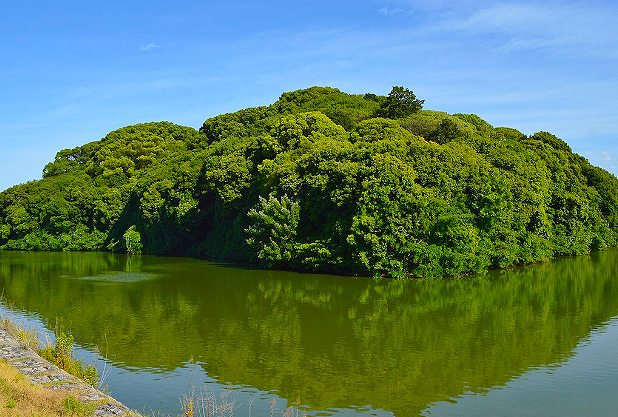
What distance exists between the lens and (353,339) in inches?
800

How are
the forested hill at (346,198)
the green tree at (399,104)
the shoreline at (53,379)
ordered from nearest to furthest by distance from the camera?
the shoreline at (53,379), the forested hill at (346,198), the green tree at (399,104)

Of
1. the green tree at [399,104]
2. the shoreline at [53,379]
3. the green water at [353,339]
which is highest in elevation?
the green tree at [399,104]

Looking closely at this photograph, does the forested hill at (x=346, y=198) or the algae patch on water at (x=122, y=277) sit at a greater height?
the forested hill at (x=346, y=198)

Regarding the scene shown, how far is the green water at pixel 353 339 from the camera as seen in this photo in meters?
14.4

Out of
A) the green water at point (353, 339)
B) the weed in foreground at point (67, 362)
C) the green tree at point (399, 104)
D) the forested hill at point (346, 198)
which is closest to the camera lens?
the weed in foreground at point (67, 362)

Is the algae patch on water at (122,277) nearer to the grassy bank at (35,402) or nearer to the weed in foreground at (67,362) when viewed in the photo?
the weed in foreground at (67,362)

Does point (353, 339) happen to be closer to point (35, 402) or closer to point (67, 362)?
point (67, 362)

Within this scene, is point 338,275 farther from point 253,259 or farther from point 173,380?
point 173,380

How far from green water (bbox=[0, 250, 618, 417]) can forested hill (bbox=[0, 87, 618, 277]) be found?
3.26 meters

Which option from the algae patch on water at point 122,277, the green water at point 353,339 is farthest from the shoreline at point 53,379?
the algae patch on water at point 122,277

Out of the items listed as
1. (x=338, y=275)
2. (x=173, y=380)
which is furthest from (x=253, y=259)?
(x=173, y=380)

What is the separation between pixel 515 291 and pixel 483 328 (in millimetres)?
9662

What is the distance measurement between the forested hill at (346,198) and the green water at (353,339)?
3259 mm

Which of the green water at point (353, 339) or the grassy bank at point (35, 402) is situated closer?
the grassy bank at point (35, 402)
